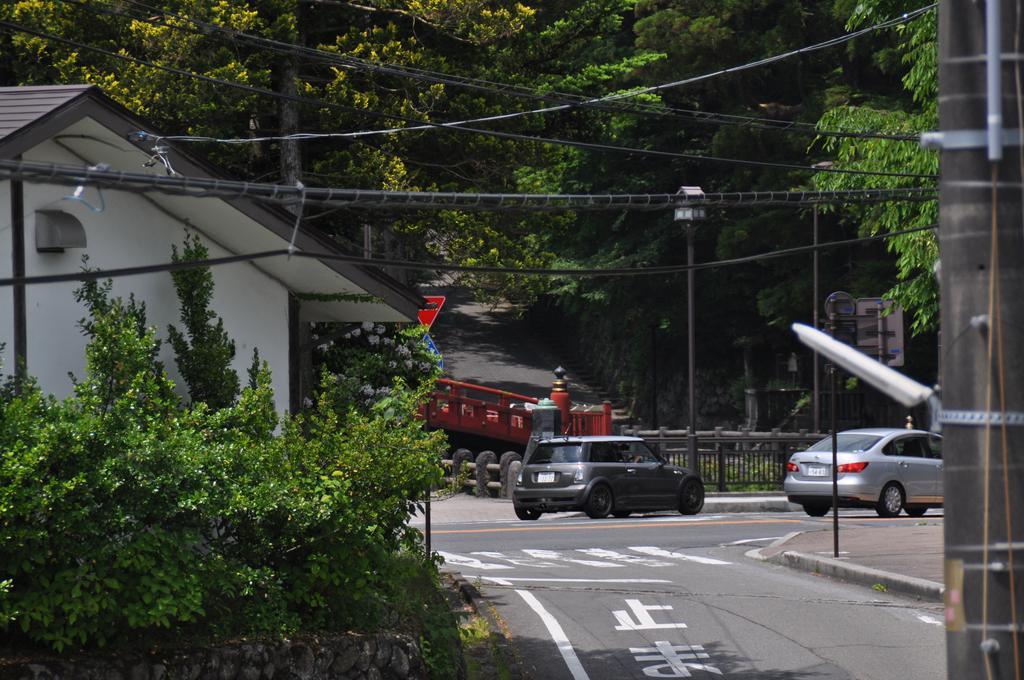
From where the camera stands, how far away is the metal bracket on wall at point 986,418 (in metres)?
4.70

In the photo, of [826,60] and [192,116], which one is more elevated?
[826,60]

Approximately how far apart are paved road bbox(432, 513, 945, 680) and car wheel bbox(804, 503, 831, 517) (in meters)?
4.13

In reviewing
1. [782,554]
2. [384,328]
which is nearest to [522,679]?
[384,328]

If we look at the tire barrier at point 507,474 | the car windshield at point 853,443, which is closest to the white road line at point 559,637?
the car windshield at point 853,443

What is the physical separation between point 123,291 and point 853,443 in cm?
1661

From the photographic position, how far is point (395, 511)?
9.89 metres

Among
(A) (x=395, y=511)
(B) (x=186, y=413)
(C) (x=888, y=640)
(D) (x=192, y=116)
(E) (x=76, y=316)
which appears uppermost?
(D) (x=192, y=116)

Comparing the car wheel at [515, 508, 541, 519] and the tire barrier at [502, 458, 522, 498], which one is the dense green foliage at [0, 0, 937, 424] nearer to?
the car wheel at [515, 508, 541, 519]

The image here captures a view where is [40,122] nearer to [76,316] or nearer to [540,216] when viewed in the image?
[76,316]

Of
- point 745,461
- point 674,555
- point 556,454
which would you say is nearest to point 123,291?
point 674,555

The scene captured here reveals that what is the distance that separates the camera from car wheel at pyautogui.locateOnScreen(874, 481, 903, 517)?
79.9 ft

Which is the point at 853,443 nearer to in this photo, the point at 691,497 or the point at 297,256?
the point at 691,497

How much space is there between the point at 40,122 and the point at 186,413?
8.10ft

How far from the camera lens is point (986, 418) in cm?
471
